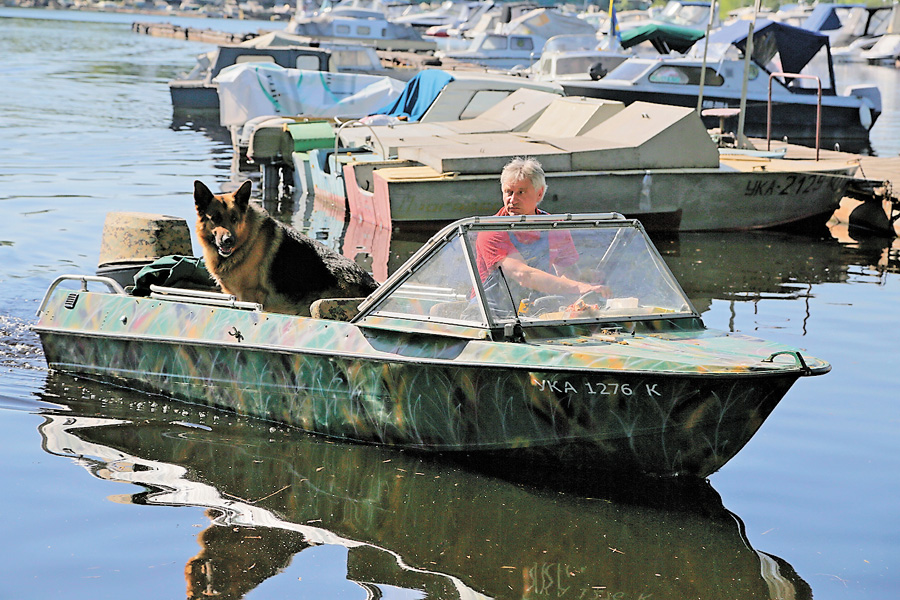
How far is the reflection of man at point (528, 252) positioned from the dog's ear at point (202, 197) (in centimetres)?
198

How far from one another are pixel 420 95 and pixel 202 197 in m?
13.2

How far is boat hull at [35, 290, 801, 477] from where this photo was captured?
507 centimetres

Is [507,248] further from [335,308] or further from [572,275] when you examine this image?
[335,308]

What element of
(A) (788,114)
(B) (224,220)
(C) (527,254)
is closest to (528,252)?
(C) (527,254)

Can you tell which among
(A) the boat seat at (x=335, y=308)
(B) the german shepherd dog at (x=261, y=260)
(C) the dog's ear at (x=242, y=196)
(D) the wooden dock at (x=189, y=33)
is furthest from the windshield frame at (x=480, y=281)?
(D) the wooden dock at (x=189, y=33)

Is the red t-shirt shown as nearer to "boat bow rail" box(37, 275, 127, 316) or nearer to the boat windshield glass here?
the boat windshield glass

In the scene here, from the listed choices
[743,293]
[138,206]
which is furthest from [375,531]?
[138,206]

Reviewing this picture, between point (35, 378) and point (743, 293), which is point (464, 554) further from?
point (743, 293)

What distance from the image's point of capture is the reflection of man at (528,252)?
5.57m

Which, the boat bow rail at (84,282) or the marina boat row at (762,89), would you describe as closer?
the boat bow rail at (84,282)

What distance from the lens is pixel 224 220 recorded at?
6691 millimetres

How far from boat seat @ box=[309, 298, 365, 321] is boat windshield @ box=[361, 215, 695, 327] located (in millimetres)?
617

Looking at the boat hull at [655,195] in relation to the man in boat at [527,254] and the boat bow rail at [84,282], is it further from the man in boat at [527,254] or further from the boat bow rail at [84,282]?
the man in boat at [527,254]

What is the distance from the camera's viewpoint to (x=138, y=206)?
51.6 feet
